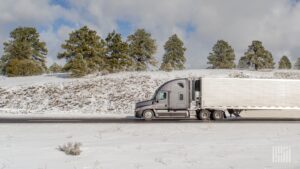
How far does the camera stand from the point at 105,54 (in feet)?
196

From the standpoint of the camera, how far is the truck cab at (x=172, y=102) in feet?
92.3

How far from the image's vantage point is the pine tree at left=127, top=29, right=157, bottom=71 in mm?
65000

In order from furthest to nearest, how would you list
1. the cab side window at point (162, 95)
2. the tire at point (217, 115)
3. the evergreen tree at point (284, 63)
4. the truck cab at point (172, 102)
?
the evergreen tree at point (284, 63), the tire at point (217, 115), the cab side window at point (162, 95), the truck cab at point (172, 102)

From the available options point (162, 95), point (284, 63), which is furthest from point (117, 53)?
point (284, 63)

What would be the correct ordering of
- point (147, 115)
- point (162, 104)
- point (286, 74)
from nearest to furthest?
1. point (147, 115)
2. point (162, 104)
3. point (286, 74)

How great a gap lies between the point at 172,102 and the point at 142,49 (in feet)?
124

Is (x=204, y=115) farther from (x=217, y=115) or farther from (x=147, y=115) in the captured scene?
(x=147, y=115)

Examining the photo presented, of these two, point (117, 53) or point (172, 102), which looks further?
point (117, 53)

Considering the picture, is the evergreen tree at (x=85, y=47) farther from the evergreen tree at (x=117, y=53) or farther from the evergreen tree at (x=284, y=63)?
the evergreen tree at (x=284, y=63)
